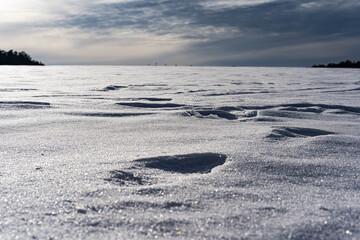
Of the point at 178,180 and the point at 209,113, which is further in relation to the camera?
the point at 209,113

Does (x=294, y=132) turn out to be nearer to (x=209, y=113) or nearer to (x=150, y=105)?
(x=209, y=113)

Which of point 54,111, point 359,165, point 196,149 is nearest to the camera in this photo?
point 359,165

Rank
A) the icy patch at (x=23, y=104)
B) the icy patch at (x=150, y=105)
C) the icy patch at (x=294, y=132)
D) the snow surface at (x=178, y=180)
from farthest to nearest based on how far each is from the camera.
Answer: the icy patch at (x=150, y=105), the icy patch at (x=23, y=104), the icy patch at (x=294, y=132), the snow surface at (x=178, y=180)

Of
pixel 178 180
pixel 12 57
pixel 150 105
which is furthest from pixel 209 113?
pixel 12 57

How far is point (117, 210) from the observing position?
0.72 metres

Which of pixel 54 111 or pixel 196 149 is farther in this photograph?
pixel 54 111

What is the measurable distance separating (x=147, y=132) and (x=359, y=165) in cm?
92

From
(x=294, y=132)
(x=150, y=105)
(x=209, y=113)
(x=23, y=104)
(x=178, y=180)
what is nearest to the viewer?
(x=178, y=180)

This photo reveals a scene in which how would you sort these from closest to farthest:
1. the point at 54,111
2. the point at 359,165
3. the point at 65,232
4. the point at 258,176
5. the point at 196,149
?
the point at 65,232
the point at 258,176
the point at 359,165
the point at 196,149
the point at 54,111

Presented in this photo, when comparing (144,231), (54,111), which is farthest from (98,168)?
(54,111)

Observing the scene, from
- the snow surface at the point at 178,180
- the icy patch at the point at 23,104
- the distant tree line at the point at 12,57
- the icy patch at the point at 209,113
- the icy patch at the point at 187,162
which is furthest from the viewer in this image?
the distant tree line at the point at 12,57

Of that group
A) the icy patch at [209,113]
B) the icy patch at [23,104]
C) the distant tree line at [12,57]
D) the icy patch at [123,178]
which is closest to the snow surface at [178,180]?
the icy patch at [123,178]

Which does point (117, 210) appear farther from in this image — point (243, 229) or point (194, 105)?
point (194, 105)

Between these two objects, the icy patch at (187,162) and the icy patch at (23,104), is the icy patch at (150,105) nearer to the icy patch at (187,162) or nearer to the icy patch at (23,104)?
the icy patch at (23,104)
